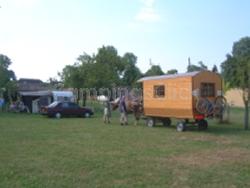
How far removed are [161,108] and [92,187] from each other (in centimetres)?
1514

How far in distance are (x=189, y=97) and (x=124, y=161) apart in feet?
33.3

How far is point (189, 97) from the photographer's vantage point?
21.3m

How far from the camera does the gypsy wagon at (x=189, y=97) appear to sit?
69.7 ft

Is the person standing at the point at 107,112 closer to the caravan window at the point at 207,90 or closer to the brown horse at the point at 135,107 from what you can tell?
the brown horse at the point at 135,107

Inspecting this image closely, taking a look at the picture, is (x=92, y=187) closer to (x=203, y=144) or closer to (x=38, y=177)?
(x=38, y=177)

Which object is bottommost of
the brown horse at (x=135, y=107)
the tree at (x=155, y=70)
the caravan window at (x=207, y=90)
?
the brown horse at (x=135, y=107)

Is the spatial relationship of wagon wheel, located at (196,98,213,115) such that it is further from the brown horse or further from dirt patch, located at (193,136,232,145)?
the brown horse

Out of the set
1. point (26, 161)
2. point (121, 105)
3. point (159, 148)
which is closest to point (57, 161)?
point (26, 161)

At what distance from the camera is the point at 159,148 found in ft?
47.6

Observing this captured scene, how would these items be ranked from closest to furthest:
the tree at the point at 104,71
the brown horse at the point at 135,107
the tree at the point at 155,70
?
the brown horse at the point at 135,107
the tree at the point at 104,71
the tree at the point at 155,70

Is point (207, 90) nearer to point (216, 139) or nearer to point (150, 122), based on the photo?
point (150, 122)

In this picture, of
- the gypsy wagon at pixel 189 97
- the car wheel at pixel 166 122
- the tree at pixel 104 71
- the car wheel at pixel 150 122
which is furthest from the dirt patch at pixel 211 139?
the tree at pixel 104 71

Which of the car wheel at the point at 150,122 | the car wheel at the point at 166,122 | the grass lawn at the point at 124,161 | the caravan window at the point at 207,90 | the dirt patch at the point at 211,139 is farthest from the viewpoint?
the car wheel at the point at 166,122

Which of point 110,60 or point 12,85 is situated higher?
point 110,60
